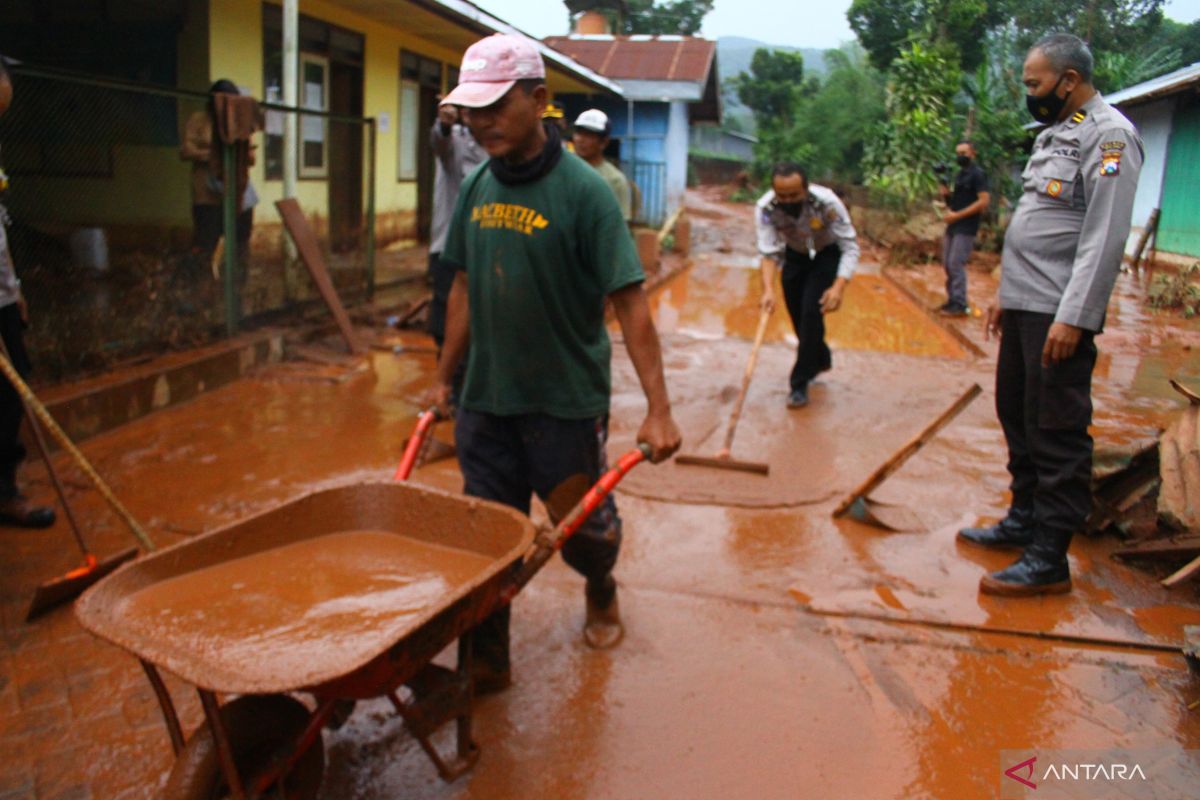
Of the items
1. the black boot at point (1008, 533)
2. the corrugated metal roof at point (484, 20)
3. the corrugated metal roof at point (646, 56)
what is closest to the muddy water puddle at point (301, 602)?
the black boot at point (1008, 533)

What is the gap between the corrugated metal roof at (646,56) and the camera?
18.8 metres

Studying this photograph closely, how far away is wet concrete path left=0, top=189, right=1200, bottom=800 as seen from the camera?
265cm

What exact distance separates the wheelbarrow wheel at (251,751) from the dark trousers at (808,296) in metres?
4.75

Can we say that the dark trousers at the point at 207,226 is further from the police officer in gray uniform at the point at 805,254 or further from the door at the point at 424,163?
the door at the point at 424,163

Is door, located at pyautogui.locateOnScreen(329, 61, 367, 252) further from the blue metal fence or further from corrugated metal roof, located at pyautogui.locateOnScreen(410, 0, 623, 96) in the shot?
the blue metal fence

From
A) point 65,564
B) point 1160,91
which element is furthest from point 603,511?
point 1160,91

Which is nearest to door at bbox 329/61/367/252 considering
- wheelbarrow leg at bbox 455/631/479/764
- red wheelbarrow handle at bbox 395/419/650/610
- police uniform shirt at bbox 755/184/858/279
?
police uniform shirt at bbox 755/184/858/279

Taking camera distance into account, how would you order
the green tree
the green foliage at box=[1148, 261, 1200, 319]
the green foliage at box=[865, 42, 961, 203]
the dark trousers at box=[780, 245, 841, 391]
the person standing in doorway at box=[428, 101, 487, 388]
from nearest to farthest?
the person standing in doorway at box=[428, 101, 487, 388] < the green foliage at box=[1148, 261, 1200, 319] < the dark trousers at box=[780, 245, 841, 391] < the green foliage at box=[865, 42, 961, 203] < the green tree

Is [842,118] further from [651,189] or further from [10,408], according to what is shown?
[10,408]

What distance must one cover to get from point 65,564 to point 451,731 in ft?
6.21

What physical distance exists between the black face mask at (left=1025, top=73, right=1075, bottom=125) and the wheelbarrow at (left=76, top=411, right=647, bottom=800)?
2.06 meters

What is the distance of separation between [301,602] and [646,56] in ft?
62.2

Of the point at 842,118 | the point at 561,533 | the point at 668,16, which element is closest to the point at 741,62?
the point at 668,16

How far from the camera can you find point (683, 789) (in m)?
→ 2.56
